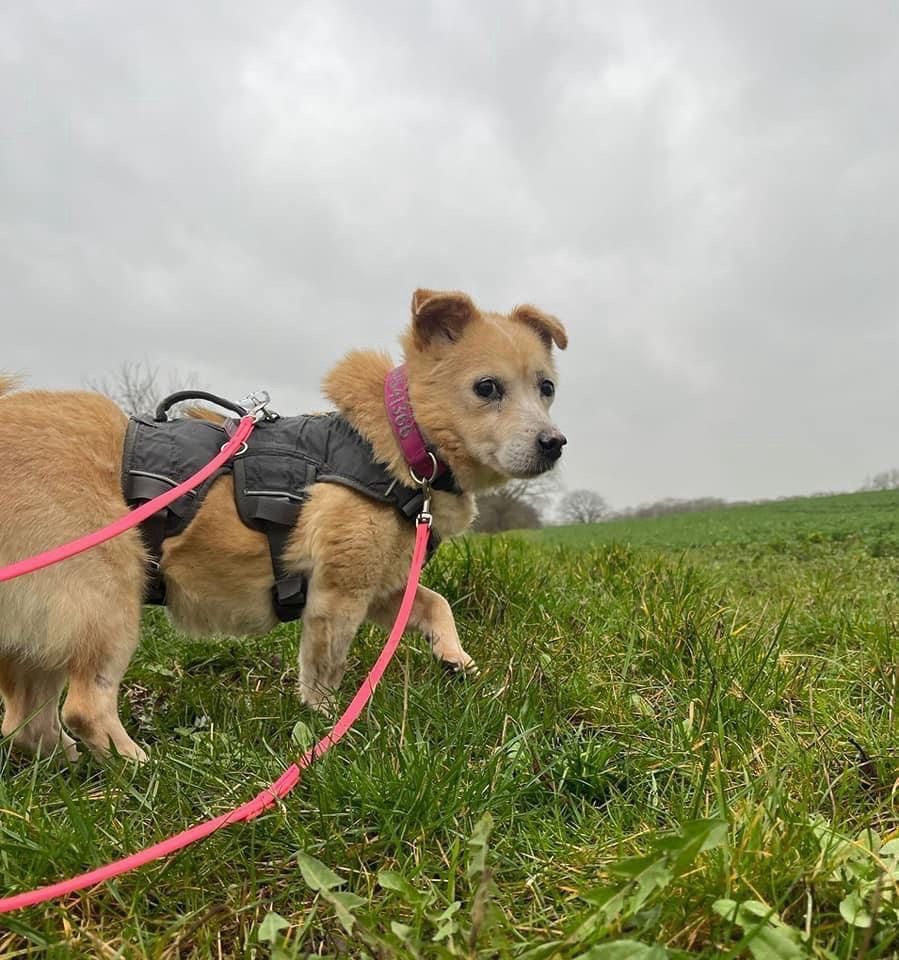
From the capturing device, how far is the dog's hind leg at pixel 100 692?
2562 mm

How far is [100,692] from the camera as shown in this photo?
8.61 feet

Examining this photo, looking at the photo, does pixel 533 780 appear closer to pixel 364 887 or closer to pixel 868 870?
pixel 364 887

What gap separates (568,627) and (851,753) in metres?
1.77

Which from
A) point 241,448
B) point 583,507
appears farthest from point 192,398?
point 583,507

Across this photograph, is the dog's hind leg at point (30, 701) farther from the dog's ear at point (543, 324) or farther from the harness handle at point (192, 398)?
the dog's ear at point (543, 324)

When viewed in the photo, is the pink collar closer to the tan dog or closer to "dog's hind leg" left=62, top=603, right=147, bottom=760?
the tan dog

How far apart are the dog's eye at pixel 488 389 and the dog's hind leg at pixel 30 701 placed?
2333 millimetres

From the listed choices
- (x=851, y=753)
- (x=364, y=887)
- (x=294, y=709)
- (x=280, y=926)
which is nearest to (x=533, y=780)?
(x=364, y=887)

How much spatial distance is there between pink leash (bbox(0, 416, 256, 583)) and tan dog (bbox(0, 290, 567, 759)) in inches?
7.1

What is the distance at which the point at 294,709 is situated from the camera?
3.14 metres

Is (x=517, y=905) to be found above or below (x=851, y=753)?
below

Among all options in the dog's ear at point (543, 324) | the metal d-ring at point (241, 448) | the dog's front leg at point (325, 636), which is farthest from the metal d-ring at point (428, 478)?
the dog's ear at point (543, 324)

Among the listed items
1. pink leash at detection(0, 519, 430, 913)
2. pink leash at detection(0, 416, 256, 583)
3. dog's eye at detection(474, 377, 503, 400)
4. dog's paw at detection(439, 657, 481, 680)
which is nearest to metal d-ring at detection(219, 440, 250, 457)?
pink leash at detection(0, 416, 256, 583)

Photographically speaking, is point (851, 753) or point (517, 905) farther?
point (851, 753)
